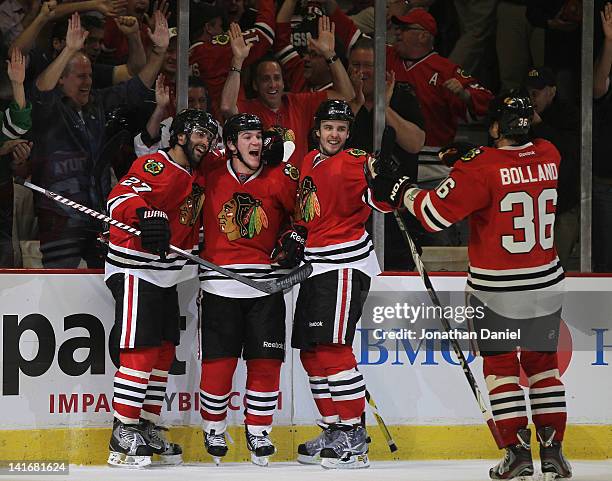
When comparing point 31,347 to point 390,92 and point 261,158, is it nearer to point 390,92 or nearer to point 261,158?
point 261,158

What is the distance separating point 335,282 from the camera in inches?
182

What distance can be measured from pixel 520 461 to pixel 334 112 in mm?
1401

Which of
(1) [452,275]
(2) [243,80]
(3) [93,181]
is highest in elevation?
(2) [243,80]

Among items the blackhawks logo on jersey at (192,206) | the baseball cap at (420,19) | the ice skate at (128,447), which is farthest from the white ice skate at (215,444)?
the baseball cap at (420,19)

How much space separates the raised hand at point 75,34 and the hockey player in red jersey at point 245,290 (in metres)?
0.64

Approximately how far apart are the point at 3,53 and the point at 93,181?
22.6 inches

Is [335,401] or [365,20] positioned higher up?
[365,20]

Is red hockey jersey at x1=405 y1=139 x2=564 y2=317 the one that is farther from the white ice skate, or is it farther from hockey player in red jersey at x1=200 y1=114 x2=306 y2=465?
the white ice skate

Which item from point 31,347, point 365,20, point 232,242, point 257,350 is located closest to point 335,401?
point 257,350

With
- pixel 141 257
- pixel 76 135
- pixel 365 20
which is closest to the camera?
pixel 141 257

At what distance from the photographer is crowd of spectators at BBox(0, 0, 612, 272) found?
188 inches

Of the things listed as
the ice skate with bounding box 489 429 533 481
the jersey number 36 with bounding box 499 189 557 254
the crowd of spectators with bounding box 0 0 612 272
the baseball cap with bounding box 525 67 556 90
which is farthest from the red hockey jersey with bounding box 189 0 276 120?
the ice skate with bounding box 489 429 533 481

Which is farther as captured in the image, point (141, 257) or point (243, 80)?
point (243, 80)

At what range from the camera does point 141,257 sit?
452 centimetres
